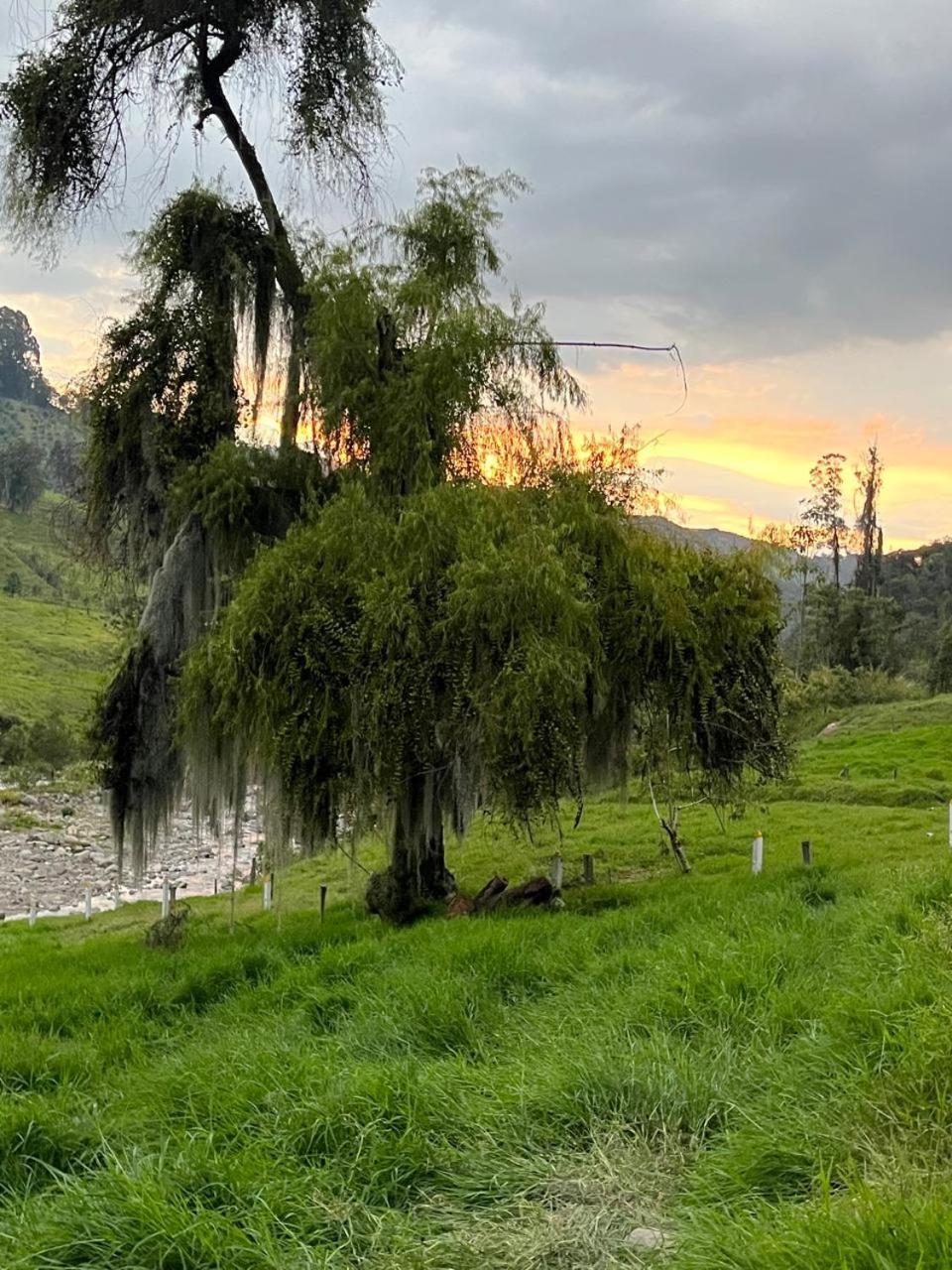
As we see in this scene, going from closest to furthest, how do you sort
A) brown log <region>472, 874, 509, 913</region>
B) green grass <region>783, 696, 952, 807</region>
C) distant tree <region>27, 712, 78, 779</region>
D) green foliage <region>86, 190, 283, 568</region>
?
brown log <region>472, 874, 509, 913</region>, green foliage <region>86, 190, 283, 568</region>, green grass <region>783, 696, 952, 807</region>, distant tree <region>27, 712, 78, 779</region>

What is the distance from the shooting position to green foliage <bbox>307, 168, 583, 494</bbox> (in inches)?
433

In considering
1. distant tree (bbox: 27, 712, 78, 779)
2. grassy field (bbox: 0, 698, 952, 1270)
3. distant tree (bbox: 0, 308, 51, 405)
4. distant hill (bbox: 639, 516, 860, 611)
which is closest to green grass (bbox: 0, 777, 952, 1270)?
grassy field (bbox: 0, 698, 952, 1270)

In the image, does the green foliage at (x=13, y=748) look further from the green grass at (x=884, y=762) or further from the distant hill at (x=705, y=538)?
the distant hill at (x=705, y=538)

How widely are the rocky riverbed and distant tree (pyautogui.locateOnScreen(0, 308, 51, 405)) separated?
470 ft

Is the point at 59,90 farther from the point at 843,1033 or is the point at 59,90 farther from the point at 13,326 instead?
the point at 13,326

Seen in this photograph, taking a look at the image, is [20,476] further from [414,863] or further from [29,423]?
[414,863]

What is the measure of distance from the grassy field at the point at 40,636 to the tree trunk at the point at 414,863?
108 feet

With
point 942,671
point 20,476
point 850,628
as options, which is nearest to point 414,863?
point 942,671

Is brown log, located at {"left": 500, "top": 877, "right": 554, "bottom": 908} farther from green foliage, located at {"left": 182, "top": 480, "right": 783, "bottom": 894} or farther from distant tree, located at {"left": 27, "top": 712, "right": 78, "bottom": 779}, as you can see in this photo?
distant tree, located at {"left": 27, "top": 712, "right": 78, "bottom": 779}

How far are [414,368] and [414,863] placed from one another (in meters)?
5.73

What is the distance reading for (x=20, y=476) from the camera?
10856cm

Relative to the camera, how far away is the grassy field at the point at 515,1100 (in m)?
3.51

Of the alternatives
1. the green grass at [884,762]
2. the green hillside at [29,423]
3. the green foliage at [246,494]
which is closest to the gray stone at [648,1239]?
the green foliage at [246,494]

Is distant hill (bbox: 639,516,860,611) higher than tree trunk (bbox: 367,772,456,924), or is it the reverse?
distant hill (bbox: 639,516,860,611)
